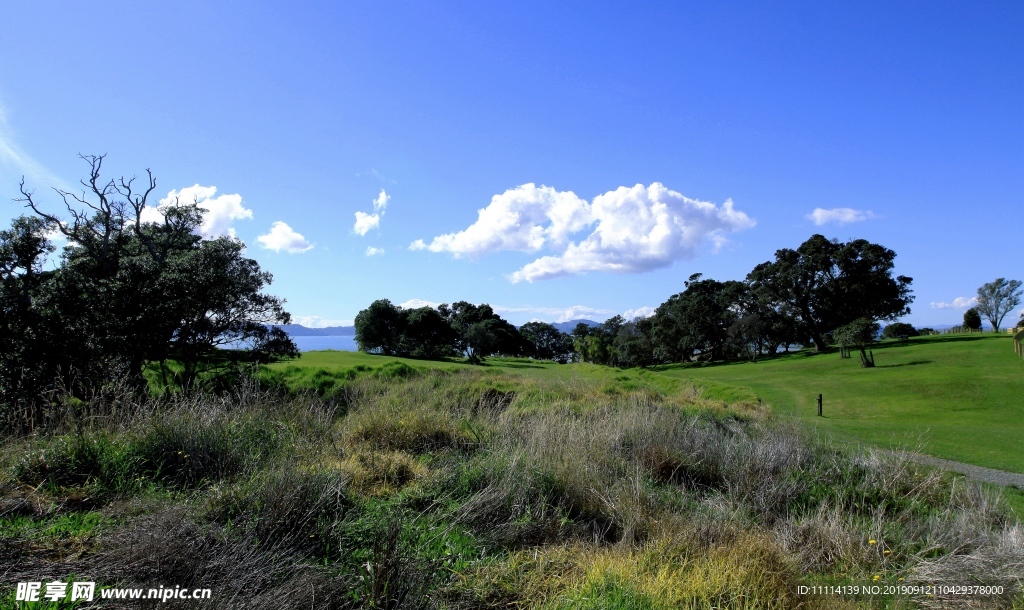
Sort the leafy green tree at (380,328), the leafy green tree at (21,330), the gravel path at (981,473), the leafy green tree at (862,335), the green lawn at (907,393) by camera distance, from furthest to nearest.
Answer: the leafy green tree at (380,328) → the leafy green tree at (862,335) → the green lawn at (907,393) → the leafy green tree at (21,330) → the gravel path at (981,473)

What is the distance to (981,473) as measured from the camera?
33.6 ft

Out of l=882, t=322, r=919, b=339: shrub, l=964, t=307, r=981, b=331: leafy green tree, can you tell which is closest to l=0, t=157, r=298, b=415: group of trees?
l=882, t=322, r=919, b=339: shrub

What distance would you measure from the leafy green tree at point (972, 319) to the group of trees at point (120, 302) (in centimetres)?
8563

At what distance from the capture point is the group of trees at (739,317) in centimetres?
5391

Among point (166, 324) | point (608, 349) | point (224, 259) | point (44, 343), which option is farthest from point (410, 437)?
point (608, 349)

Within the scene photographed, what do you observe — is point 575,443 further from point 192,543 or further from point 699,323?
point 699,323

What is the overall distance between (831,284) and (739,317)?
10255mm

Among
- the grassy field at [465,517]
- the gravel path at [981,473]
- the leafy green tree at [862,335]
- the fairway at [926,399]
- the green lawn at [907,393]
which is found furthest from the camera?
the leafy green tree at [862,335]

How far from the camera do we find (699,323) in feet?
205

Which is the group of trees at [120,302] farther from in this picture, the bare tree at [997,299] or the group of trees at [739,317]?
the bare tree at [997,299]

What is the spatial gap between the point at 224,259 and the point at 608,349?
186ft

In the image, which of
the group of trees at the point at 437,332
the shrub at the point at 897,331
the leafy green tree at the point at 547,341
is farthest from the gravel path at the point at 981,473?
the leafy green tree at the point at 547,341

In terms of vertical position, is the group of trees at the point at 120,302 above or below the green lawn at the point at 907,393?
above

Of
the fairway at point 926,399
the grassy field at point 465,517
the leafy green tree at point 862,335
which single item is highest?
the leafy green tree at point 862,335
